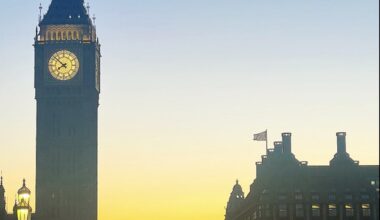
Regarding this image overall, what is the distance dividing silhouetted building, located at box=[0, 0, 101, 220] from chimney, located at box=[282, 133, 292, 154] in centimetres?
3833

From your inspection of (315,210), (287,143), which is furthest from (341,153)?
(287,143)

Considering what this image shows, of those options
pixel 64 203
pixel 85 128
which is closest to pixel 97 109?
pixel 85 128

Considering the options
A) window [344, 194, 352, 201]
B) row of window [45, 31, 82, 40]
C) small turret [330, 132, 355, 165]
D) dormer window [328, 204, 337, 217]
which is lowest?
dormer window [328, 204, 337, 217]

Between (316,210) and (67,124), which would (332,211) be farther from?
(67,124)

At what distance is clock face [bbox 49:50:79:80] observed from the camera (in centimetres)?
17288

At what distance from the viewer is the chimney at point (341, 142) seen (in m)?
142

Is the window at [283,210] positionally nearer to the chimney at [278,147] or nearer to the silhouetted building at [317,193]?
the silhouetted building at [317,193]

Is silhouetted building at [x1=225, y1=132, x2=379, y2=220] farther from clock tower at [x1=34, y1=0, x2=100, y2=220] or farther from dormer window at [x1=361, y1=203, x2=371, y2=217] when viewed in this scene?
clock tower at [x1=34, y1=0, x2=100, y2=220]

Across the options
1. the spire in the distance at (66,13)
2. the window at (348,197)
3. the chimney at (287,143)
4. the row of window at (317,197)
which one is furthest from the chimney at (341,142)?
the spire in the distance at (66,13)

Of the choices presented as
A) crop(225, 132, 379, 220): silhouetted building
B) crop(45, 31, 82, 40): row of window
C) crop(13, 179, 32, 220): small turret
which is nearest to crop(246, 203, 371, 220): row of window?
crop(225, 132, 379, 220): silhouetted building

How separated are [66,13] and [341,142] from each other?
59.6 meters

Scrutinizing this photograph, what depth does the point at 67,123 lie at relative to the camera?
566 ft

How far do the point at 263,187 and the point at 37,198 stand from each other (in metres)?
45.4

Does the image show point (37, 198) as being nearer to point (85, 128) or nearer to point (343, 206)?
point (85, 128)
